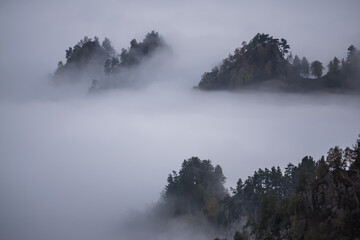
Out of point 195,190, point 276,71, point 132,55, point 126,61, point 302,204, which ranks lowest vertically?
point 195,190

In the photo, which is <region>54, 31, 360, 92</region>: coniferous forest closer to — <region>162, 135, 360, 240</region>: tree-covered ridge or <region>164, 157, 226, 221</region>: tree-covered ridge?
<region>164, 157, 226, 221</region>: tree-covered ridge

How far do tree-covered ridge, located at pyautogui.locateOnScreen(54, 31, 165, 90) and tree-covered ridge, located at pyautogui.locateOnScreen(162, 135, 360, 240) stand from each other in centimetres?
9277

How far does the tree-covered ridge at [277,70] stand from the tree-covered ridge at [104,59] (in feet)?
140

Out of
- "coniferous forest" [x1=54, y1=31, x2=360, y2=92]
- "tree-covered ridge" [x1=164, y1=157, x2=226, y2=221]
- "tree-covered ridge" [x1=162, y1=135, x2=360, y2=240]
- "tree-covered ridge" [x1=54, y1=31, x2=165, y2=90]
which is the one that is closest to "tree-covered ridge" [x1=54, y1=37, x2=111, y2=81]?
"tree-covered ridge" [x1=54, y1=31, x2=165, y2=90]

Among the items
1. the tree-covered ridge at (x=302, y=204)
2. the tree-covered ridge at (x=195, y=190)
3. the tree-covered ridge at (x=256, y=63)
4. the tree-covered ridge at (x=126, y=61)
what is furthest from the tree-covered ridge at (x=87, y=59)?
the tree-covered ridge at (x=302, y=204)

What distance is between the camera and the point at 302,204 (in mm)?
65625

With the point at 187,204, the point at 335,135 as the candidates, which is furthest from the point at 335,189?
the point at 335,135

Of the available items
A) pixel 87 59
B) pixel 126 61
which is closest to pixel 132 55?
pixel 126 61

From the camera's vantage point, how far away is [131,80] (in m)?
196

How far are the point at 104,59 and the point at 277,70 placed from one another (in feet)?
244

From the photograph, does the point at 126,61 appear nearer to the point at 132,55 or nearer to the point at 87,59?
the point at 132,55

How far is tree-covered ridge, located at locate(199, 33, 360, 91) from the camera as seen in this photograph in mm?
145625

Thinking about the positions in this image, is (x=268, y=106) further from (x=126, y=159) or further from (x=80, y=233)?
(x=80, y=233)

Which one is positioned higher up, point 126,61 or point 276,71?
point 126,61
